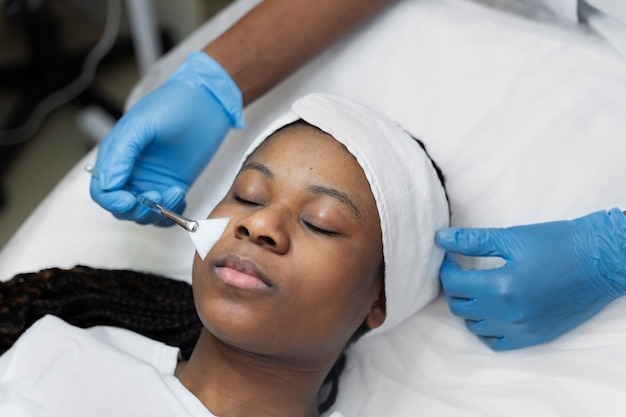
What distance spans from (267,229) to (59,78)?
2086 millimetres

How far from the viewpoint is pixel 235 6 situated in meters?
1.82

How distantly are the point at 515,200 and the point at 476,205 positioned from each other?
7 cm

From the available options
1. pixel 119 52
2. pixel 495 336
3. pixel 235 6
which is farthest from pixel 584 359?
pixel 119 52

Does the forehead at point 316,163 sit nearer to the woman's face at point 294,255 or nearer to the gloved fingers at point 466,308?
the woman's face at point 294,255

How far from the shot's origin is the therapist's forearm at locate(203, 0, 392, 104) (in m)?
1.47

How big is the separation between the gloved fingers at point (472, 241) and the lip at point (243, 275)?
349mm

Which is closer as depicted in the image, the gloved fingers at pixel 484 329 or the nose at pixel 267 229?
the nose at pixel 267 229

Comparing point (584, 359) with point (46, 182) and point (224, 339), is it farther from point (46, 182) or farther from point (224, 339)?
point (46, 182)

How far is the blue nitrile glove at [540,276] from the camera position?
3.79 ft

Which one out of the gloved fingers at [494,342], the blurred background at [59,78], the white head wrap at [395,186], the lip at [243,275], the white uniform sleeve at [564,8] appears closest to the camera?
the lip at [243,275]

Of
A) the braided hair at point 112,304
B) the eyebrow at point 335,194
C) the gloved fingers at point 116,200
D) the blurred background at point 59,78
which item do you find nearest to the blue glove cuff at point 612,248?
the braided hair at point 112,304

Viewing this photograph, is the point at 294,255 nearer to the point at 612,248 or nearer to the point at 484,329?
the point at 484,329

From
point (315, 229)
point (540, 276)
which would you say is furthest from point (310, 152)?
point (540, 276)

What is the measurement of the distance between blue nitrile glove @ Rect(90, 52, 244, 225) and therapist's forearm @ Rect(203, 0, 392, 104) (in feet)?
0.13
